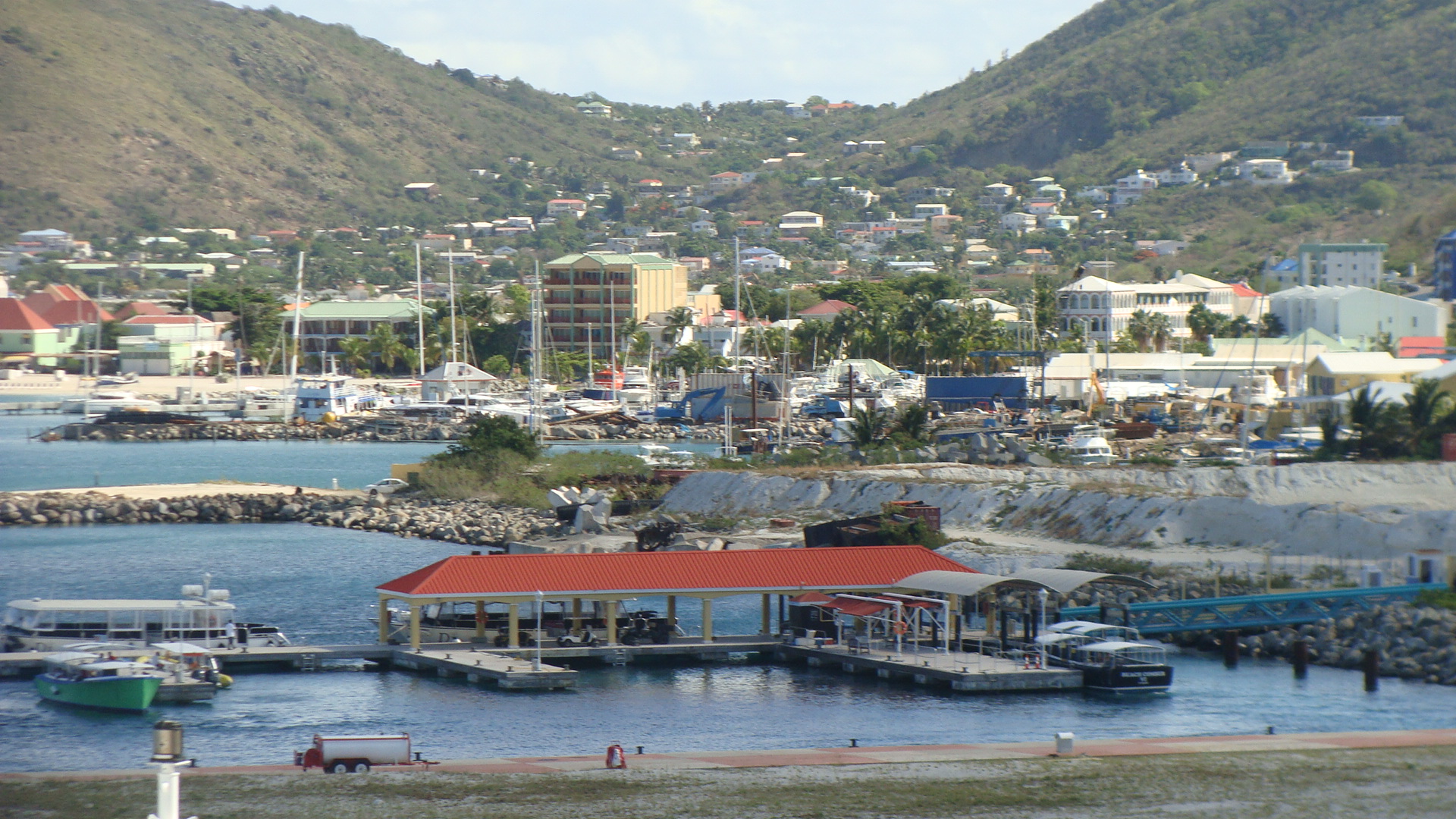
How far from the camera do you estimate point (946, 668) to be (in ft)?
114

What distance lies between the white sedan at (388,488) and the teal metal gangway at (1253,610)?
39.8 m

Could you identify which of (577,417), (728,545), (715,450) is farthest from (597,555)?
(577,417)

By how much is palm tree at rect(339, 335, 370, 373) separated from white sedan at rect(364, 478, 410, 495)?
71393 mm

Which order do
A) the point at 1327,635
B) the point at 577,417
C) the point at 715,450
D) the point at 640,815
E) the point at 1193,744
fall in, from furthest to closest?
1. the point at 577,417
2. the point at 715,450
3. the point at 1327,635
4. the point at 1193,744
5. the point at 640,815

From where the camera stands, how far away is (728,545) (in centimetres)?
5241

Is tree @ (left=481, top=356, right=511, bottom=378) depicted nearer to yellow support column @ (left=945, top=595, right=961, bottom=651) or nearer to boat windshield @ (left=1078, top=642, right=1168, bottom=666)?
yellow support column @ (left=945, top=595, right=961, bottom=651)

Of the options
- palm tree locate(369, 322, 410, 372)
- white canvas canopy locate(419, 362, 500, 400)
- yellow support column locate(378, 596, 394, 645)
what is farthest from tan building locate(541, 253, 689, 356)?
yellow support column locate(378, 596, 394, 645)

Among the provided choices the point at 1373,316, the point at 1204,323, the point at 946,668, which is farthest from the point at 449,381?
the point at 946,668

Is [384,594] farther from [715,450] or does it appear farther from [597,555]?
[715,450]

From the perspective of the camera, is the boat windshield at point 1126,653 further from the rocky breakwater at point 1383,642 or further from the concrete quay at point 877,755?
the concrete quay at point 877,755

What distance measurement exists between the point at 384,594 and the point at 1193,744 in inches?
749

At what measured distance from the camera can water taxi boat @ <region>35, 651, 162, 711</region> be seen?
32.7m

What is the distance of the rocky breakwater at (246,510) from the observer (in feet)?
212

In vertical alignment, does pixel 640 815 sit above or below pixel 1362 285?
below
